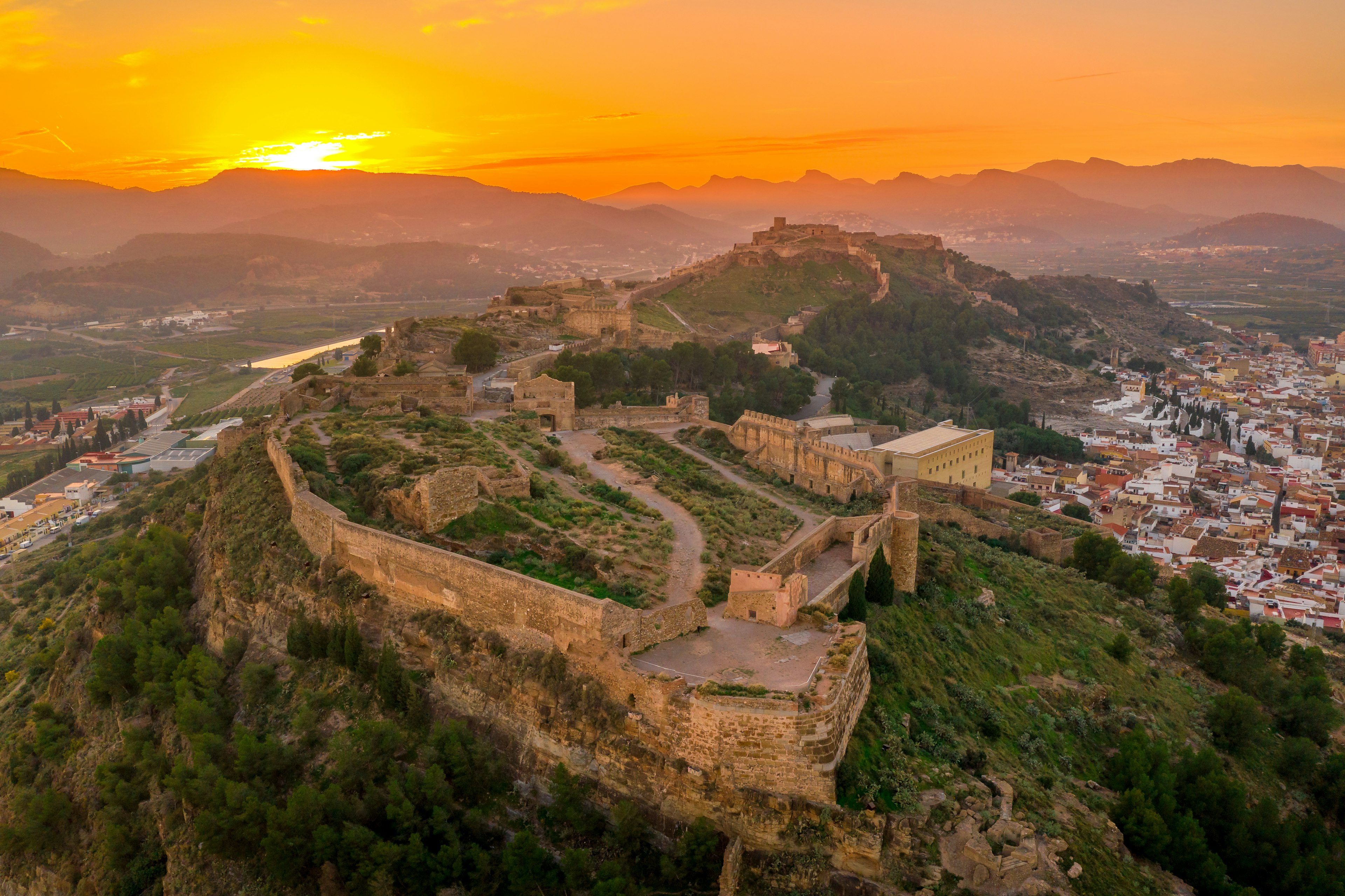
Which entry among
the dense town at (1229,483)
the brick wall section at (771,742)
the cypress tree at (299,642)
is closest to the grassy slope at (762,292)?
the dense town at (1229,483)

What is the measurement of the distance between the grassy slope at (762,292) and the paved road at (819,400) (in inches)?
366

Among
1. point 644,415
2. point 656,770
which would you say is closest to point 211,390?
point 644,415

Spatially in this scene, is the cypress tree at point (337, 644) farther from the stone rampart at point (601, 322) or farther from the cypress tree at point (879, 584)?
the stone rampart at point (601, 322)

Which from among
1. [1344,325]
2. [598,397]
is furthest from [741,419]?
[1344,325]

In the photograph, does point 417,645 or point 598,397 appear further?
point 598,397

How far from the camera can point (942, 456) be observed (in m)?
38.2

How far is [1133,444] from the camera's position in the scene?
5744cm

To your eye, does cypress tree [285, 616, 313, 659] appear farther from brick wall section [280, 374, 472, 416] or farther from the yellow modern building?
the yellow modern building

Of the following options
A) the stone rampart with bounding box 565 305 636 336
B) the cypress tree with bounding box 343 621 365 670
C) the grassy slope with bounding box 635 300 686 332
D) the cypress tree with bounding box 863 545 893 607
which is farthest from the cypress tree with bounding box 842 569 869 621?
the grassy slope with bounding box 635 300 686 332

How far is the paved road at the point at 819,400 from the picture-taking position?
49.3 m

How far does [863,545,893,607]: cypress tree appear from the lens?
64.7ft

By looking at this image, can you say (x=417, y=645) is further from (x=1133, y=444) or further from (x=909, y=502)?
(x=1133, y=444)

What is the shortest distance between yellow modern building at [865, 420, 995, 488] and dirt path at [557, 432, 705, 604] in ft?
34.6

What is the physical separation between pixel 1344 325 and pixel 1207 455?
85.2m
